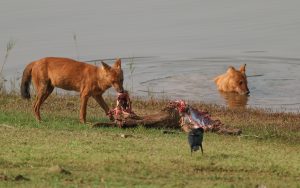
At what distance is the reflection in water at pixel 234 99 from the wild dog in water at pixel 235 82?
12 centimetres

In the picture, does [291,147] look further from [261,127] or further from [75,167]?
[75,167]

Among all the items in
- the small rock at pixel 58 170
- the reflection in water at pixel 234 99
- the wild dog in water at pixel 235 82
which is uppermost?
the small rock at pixel 58 170

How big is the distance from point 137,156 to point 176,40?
1543 cm

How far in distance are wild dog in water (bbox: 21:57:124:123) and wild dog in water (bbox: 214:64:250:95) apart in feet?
21.5

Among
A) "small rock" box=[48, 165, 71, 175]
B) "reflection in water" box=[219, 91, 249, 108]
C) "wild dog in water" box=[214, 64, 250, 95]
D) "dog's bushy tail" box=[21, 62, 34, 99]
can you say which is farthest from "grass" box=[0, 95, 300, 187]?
"wild dog in water" box=[214, 64, 250, 95]

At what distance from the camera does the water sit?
67.7 feet

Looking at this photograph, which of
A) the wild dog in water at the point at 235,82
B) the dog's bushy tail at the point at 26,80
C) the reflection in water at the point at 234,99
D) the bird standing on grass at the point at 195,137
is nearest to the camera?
the bird standing on grass at the point at 195,137

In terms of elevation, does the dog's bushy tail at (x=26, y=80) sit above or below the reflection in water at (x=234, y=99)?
above

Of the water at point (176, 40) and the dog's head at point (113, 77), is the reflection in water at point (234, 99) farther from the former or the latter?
the dog's head at point (113, 77)

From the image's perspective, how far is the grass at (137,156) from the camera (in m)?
9.00

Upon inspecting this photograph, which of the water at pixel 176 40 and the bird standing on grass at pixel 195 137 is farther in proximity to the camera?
the water at pixel 176 40

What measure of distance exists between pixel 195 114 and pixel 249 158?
7.40 feet

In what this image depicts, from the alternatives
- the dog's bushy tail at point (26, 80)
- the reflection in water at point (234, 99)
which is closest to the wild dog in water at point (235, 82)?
the reflection in water at point (234, 99)

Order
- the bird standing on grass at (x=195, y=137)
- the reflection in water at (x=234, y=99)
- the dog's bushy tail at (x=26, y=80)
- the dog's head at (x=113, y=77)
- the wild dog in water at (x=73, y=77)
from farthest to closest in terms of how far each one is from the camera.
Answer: the reflection in water at (x=234, y=99), the dog's bushy tail at (x=26, y=80), the wild dog in water at (x=73, y=77), the dog's head at (x=113, y=77), the bird standing on grass at (x=195, y=137)
